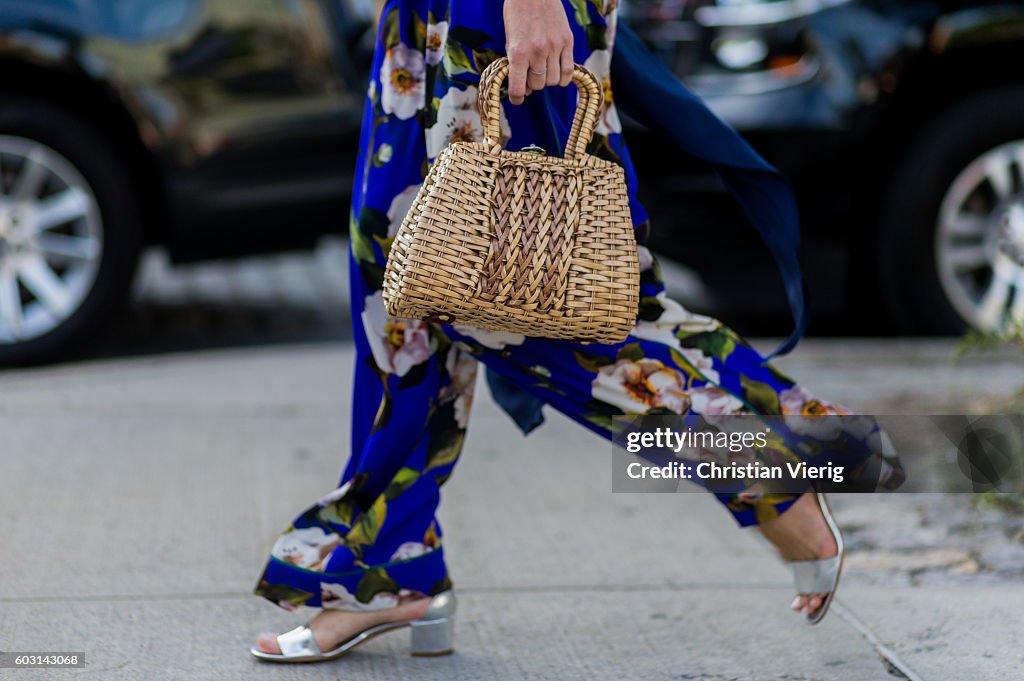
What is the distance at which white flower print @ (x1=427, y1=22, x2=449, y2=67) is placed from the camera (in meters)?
2.30

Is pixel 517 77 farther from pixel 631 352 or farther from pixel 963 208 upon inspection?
pixel 963 208

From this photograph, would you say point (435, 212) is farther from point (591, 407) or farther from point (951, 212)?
point (951, 212)

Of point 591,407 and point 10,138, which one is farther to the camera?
point 10,138

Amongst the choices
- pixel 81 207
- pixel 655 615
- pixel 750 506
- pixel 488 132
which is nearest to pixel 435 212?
pixel 488 132

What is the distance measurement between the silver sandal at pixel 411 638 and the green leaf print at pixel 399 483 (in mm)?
226

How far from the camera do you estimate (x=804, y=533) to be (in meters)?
2.46

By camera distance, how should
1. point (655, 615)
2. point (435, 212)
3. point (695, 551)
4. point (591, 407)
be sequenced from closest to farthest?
point (435, 212) < point (591, 407) < point (655, 615) < point (695, 551)

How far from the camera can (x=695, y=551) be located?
125 inches

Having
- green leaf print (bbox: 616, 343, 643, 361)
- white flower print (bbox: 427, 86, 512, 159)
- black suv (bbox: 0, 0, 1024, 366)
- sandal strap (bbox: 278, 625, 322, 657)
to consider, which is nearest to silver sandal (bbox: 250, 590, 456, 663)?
sandal strap (bbox: 278, 625, 322, 657)

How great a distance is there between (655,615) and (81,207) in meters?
2.63

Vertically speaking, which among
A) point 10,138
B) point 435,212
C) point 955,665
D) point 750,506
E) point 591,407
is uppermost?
point 10,138

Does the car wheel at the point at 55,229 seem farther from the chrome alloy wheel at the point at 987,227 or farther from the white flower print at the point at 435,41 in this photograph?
the chrome alloy wheel at the point at 987,227

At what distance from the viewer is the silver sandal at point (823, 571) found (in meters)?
2.48

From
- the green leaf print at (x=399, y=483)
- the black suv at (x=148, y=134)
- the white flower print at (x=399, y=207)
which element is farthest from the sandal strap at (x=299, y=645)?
the black suv at (x=148, y=134)
